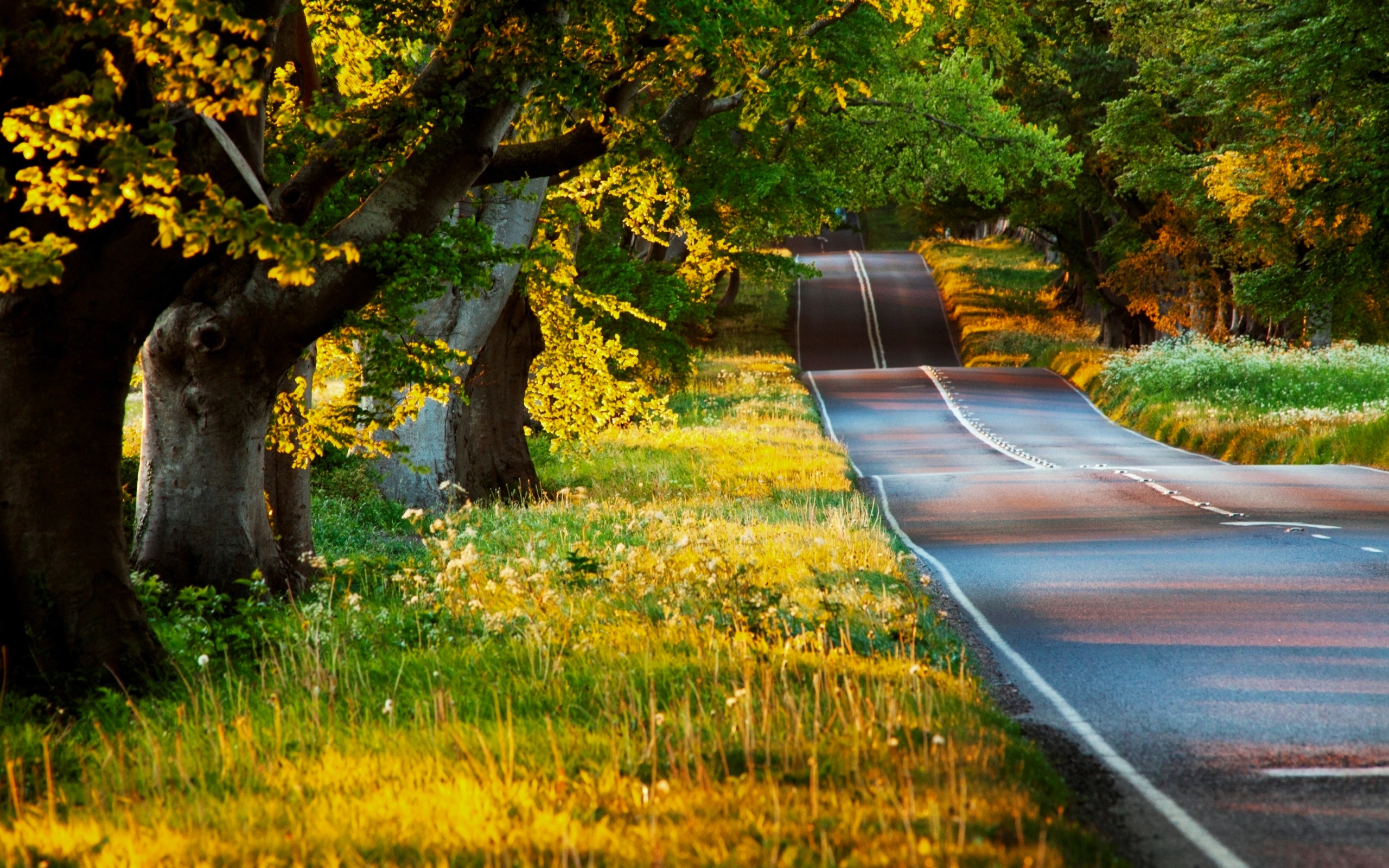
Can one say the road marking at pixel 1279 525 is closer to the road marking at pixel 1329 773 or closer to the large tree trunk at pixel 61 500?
the road marking at pixel 1329 773

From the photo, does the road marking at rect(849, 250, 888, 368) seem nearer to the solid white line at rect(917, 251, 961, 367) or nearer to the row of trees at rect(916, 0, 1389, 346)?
the solid white line at rect(917, 251, 961, 367)

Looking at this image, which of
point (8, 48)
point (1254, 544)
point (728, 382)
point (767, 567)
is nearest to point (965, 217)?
point (728, 382)

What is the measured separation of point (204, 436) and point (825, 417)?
26.5m

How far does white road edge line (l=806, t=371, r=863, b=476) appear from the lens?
2566cm

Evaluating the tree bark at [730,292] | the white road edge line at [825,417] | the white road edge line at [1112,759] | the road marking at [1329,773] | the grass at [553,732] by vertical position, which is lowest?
the road marking at [1329,773]

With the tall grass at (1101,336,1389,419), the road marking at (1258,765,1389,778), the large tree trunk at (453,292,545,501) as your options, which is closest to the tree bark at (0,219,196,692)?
the road marking at (1258,765,1389,778)

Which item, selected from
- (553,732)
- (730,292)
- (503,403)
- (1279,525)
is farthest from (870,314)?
(553,732)

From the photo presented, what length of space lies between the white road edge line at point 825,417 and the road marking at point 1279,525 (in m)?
8.40

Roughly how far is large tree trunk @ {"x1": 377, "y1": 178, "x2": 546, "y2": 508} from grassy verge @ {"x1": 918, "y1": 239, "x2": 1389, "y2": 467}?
16.7 m

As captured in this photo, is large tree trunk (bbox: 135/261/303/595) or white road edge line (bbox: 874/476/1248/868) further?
large tree trunk (bbox: 135/261/303/595)

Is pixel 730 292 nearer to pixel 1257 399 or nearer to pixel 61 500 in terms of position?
pixel 1257 399

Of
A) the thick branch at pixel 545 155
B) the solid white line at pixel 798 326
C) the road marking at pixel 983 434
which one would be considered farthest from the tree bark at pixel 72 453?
the solid white line at pixel 798 326

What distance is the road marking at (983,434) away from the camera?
26.2m

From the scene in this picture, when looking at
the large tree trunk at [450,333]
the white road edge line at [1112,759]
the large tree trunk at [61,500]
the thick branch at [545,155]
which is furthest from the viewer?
the large tree trunk at [450,333]
